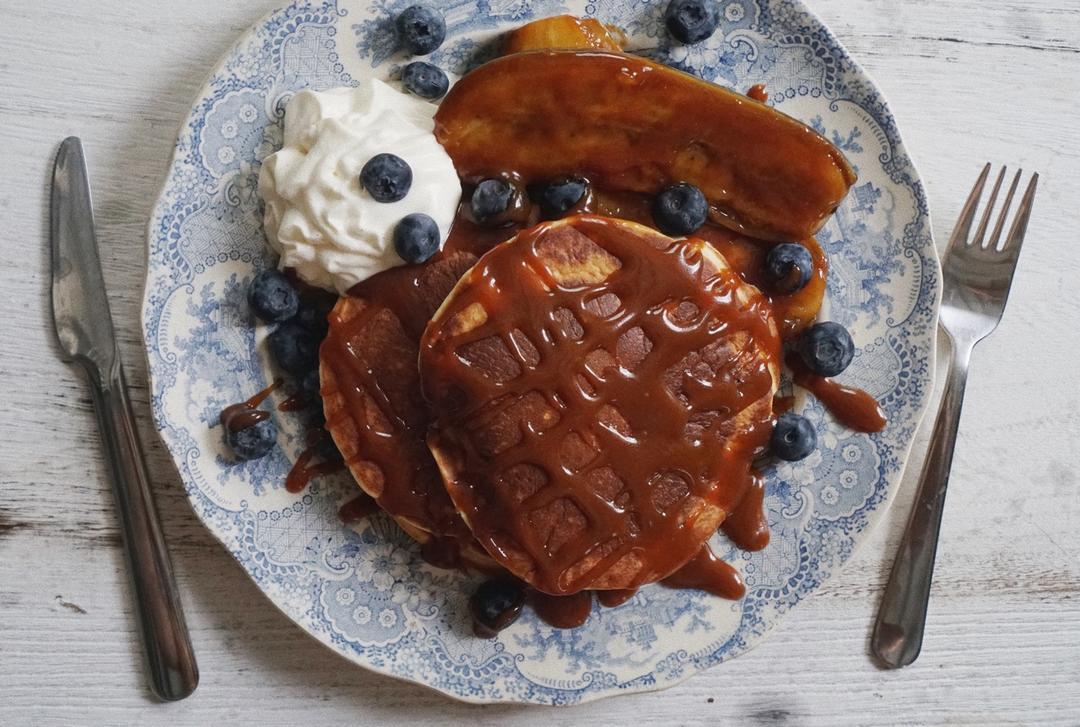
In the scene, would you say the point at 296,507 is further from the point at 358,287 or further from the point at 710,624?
the point at 710,624

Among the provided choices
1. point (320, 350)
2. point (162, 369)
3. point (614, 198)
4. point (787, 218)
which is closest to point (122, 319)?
point (162, 369)

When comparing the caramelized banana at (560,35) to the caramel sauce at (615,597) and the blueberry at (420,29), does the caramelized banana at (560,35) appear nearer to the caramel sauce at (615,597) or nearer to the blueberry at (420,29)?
the blueberry at (420,29)

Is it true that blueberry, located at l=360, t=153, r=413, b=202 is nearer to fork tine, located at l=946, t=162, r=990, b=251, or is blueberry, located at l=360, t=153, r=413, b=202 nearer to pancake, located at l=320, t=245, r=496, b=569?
pancake, located at l=320, t=245, r=496, b=569

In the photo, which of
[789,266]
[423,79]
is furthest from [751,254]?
[423,79]

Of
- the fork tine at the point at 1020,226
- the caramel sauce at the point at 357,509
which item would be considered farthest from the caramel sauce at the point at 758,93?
the caramel sauce at the point at 357,509

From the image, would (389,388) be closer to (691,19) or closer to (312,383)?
(312,383)
